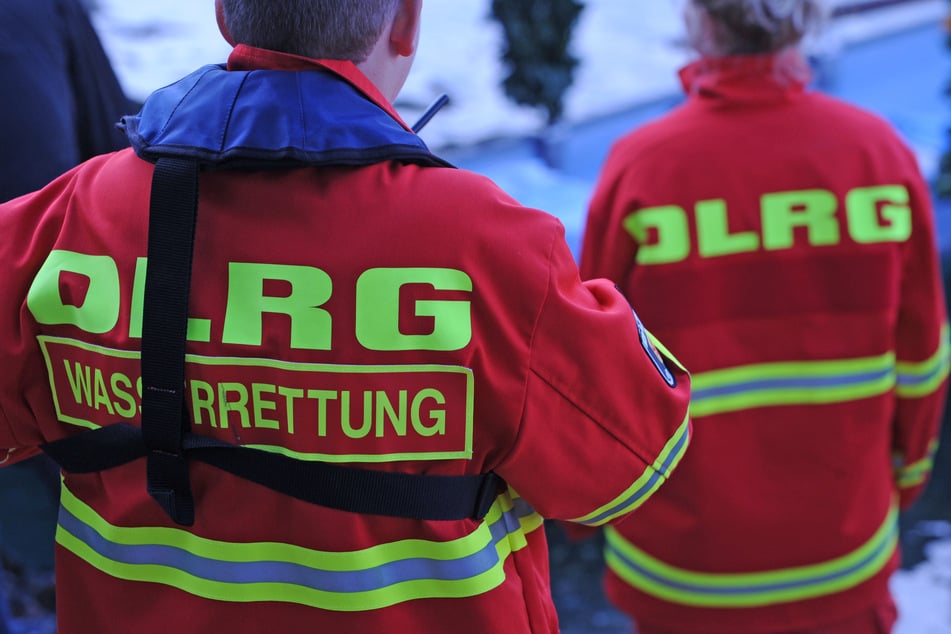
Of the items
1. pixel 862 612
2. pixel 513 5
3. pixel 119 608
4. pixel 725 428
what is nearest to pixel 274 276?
pixel 119 608

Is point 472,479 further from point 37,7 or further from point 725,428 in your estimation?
point 37,7

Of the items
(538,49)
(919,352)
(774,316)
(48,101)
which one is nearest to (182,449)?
(48,101)

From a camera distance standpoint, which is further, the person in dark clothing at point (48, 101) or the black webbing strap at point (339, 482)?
the person in dark clothing at point (48, 101)

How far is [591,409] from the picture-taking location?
3.68 feet

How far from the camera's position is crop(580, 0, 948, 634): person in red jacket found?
6.02ft

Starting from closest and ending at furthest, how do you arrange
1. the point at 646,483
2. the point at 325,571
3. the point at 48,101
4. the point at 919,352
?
the point at 325,571 < the point at 646,483 < the point at 48,101 < the point at 919,352

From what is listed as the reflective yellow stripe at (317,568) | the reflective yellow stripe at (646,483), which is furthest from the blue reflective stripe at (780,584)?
the reflective yellow stripe at (317,568)

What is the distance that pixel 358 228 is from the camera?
1.01m

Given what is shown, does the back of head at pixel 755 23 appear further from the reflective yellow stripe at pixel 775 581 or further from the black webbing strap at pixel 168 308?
the black webbing strap at pixel 168 308

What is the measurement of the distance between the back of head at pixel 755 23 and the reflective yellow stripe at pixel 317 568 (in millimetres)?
1109

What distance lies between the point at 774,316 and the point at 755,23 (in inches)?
21.2

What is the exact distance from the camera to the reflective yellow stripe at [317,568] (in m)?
1.11

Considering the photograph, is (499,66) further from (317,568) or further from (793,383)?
(317,568)

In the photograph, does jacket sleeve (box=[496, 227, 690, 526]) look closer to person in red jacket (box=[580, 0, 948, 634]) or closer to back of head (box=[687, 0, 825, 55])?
person in red jacket (box=[580, 0, 948, 634])
